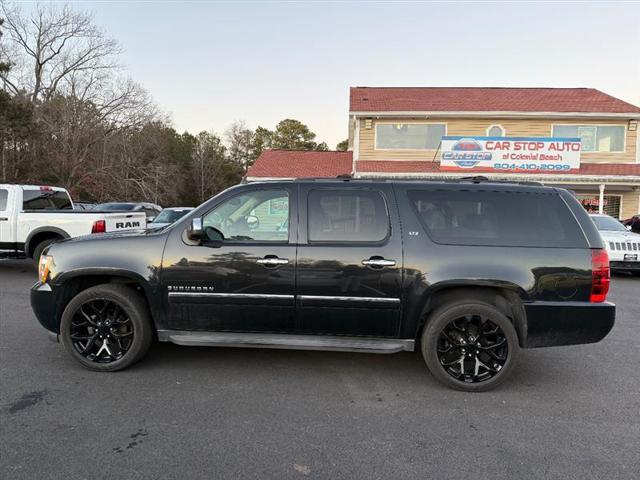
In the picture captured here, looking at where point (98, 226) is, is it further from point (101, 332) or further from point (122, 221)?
point (101, 332)

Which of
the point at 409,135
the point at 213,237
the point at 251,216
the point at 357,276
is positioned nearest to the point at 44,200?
the point at 213,237

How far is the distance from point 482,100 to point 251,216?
20147 millimetres

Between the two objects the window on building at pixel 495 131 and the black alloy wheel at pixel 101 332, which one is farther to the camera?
the window on building at pixel 495 131

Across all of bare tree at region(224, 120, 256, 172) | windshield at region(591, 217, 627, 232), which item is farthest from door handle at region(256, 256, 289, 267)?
bare tree at region(224, 120, 256, 172)

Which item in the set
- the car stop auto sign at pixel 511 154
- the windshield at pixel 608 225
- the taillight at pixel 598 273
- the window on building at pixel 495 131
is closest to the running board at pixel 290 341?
the taillight at pixel 598 273

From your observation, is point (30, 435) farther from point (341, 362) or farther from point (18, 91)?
point (18, 91)

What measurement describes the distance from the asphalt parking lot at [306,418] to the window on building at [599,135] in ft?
60.2

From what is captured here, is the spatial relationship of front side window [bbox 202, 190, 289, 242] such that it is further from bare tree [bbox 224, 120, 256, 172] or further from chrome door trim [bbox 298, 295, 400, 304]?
bare tree [bbox 224, 120, 256, 172]

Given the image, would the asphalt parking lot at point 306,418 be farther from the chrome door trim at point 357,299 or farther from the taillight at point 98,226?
the taillight at point 98,226

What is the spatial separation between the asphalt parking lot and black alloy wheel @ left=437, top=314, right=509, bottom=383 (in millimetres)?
200

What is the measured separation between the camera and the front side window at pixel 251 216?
4031 mm

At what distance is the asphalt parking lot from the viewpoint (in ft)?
8.91

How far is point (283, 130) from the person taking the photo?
62.2 metres

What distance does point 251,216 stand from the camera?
4125 millimetres
